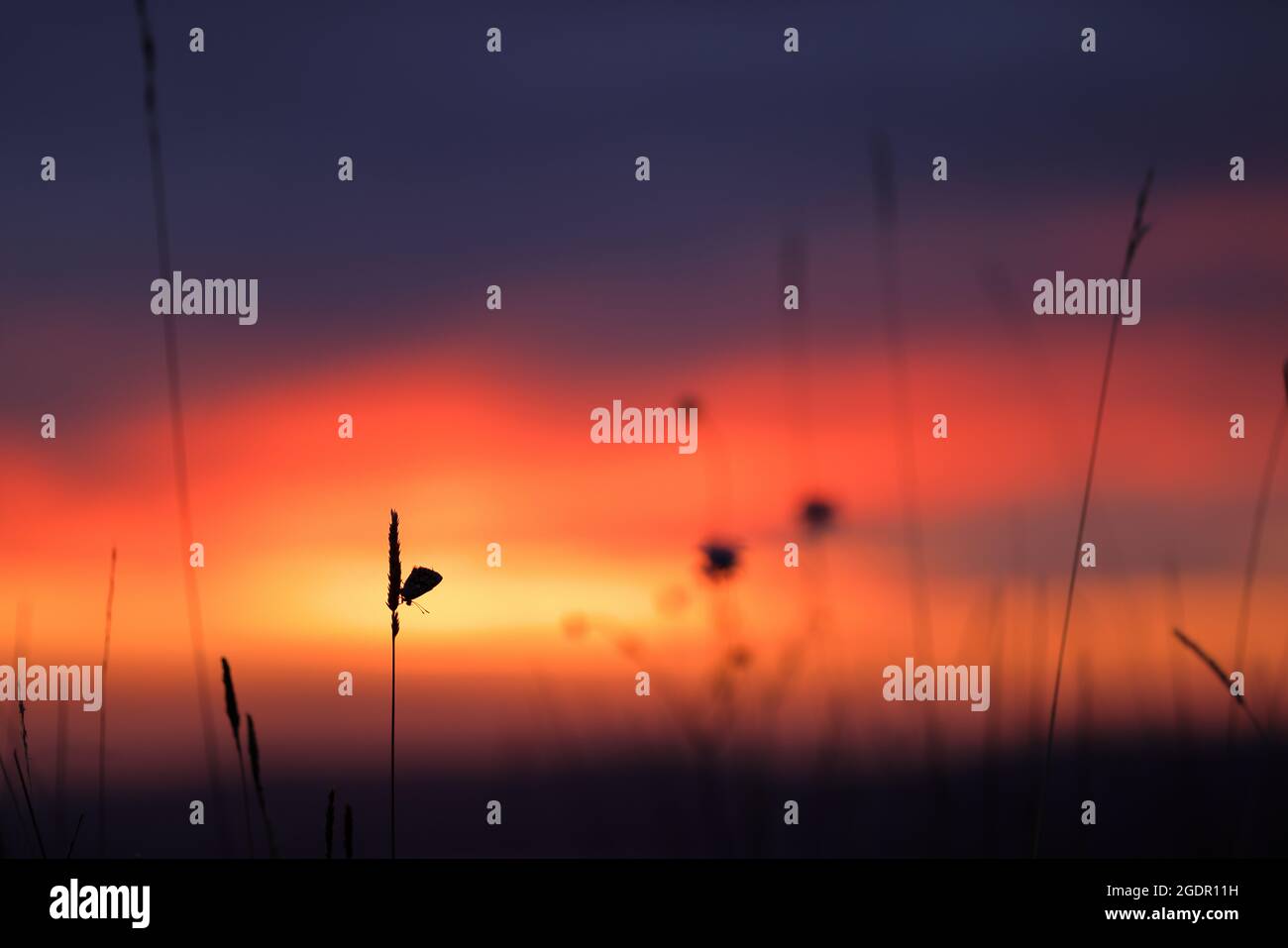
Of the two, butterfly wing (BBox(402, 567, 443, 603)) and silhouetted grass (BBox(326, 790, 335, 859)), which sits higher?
butterfly wing (BBox(402, 567, 443, 603))

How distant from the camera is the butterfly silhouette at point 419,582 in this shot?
2570 mm

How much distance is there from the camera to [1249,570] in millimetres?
3117

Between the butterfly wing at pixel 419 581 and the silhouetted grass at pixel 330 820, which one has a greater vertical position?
the butterfly wing at pixel 419 581

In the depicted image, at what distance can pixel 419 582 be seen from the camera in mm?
2609

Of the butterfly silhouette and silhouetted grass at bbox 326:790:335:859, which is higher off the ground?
the butterfly silhouette

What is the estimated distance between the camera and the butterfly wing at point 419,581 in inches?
101

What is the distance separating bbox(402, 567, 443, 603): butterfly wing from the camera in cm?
257

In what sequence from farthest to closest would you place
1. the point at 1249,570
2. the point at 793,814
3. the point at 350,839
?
1. the point at 793,814
2. the point at 1249,570
3. the point at 350,839

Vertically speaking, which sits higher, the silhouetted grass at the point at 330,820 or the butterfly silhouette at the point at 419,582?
the butterfly silhouette at the point at 419,582

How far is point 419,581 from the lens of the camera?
103 inches

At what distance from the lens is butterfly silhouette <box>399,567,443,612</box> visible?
257cm
